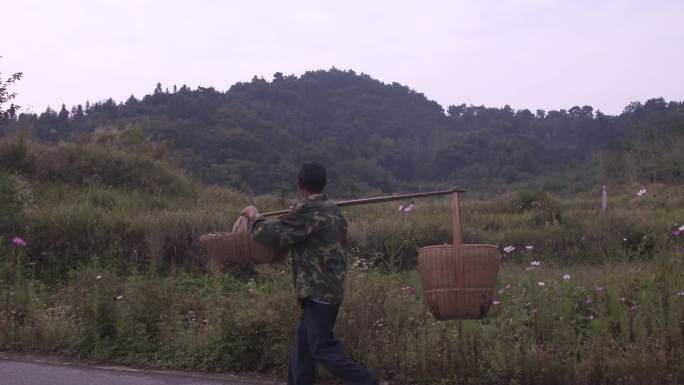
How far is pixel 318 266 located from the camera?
511cm

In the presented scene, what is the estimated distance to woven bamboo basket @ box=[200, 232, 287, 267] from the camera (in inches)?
219

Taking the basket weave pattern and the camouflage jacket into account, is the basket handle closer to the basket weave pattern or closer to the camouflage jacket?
the basket weave pattern

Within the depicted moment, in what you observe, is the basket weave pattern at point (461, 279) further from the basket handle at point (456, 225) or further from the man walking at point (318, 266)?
the man walking at point (318, 266)

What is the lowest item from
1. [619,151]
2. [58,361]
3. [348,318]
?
[58,361]

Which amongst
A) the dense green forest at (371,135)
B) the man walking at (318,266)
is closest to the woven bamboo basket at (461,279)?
the man walking at (318,266)

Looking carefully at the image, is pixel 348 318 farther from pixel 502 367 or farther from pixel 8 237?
pixel 8 237

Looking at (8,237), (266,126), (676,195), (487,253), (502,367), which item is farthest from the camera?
(266,126)

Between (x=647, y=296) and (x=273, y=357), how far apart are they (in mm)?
3416

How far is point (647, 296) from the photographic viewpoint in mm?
6535

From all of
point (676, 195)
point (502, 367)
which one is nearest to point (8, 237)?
point (502, 367)

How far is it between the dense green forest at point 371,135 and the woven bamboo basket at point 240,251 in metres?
21.6

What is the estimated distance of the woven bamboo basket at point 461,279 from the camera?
210 inches

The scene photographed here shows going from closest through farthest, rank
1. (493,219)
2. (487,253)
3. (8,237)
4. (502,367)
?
1. (487,253)
2. (502,367)
3. (8,237)
4. (493,219)

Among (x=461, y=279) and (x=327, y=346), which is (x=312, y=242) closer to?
(x=327, y=346)
